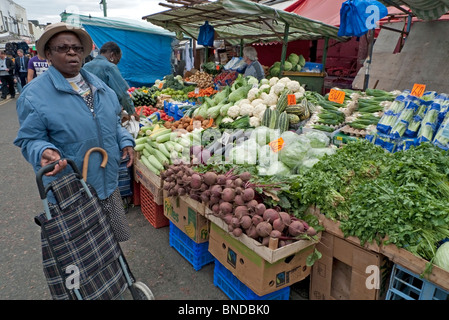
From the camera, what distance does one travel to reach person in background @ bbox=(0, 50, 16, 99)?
13984 mm

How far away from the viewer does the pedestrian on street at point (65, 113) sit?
2.19 m

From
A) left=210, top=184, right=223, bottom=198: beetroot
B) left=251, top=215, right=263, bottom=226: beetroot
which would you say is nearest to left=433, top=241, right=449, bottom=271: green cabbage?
left=251, top=215, right=263, bottom=226: beetroot

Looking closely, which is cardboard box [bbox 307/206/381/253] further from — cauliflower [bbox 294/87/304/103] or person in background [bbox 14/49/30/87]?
person in background [bbox 14/49/30/87]

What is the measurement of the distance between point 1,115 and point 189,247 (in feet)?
38.1

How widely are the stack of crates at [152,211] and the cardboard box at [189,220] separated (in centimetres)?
63

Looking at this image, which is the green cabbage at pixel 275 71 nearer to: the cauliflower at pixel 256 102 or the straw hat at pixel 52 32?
the cauliflower at pixel 256 102

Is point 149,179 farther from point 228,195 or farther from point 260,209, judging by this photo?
point 260,209

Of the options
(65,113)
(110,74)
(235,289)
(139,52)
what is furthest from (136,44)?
(235,289)

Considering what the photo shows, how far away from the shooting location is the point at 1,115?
11.5 m

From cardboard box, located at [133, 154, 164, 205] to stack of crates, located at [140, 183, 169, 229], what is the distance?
0.63ft

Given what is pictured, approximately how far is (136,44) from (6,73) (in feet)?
20.4

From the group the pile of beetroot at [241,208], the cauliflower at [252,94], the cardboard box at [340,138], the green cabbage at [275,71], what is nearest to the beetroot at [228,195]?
the pile of beetroot at [241,208]

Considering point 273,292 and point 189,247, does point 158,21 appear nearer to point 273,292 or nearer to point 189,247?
point 189,247

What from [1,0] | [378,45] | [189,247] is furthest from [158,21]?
[1,0]
